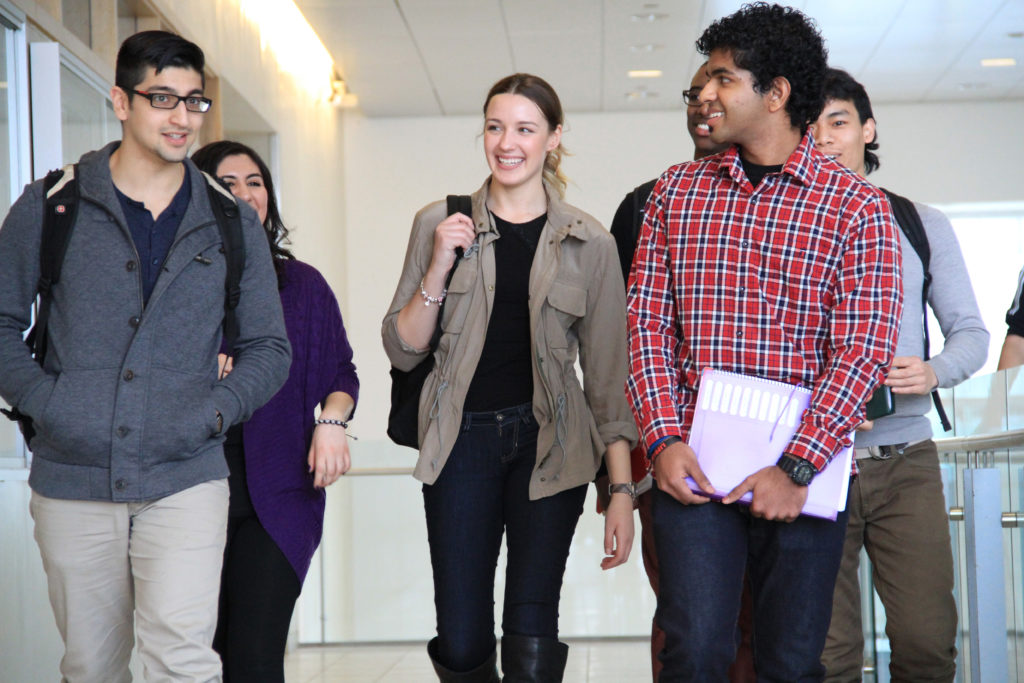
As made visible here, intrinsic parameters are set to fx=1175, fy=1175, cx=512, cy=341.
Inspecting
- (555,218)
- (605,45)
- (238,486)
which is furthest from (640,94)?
(238,486)

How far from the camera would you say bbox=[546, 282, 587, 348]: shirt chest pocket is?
2.56 meters

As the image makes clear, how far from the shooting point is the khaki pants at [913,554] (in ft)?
8.99

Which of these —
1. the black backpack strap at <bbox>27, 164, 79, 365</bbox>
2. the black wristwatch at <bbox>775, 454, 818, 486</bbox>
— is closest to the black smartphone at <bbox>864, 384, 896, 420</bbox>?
the black wristwatch at <bbox>775, 454, 818, 486</bbox>

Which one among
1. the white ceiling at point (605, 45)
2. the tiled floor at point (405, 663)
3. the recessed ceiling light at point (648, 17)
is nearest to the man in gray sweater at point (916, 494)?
the tiled floor at point (405, 663)

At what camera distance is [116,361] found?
2145 mm

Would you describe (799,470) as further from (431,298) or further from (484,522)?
(431,298)

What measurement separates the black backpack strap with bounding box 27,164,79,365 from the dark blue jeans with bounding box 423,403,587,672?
2.87 ft

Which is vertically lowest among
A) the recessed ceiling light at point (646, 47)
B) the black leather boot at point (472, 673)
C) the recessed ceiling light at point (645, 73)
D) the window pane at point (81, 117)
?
the black leather boot at point (472, 673)

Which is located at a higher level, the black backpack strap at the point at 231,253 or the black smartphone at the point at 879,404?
the black backpack strap at the point at 231,253

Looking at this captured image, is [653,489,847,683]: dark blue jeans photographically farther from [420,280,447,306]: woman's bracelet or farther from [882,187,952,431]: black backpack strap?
[882,187,952,431]: black backpack strap

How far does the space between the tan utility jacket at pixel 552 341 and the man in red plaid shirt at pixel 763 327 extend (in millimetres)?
321

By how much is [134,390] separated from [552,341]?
0.89m

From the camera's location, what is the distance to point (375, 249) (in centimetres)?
1009

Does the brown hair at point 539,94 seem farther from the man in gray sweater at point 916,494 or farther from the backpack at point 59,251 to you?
the man in gray sweater at point 916,494
